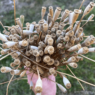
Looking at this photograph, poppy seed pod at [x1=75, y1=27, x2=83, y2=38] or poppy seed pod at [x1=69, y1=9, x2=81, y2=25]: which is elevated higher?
poppy seed pod at [x1=69, y1=9, x2=81, y2=25]

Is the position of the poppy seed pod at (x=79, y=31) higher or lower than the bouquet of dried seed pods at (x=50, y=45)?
higher

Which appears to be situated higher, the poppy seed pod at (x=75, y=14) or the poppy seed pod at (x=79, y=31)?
the poppy seed pod at (x=75, y=14)

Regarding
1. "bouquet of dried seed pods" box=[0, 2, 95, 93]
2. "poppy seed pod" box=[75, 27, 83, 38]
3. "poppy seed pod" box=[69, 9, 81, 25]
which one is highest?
"poppy seed pod" box=[69, 9, 81, 25]

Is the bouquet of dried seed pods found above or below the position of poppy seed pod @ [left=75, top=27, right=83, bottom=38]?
below

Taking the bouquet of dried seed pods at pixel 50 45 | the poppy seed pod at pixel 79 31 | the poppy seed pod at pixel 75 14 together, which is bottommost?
the bouquet of dried seed pods at pixel 50 45

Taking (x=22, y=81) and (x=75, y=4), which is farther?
(x=75, y=4)

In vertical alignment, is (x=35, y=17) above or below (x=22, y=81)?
above

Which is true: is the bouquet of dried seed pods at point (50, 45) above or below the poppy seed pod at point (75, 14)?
below

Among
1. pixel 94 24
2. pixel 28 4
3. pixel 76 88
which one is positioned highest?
pixel 28 4

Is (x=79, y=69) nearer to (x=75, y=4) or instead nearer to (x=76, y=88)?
(x=76, y=88)

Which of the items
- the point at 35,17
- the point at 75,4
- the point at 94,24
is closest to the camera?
the point at 94,24

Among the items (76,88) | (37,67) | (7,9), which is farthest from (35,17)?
(37,67)
